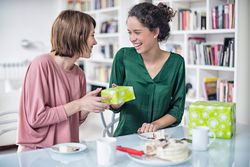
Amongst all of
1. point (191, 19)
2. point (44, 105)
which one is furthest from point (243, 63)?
point (44, 105)

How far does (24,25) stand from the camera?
19.1 ft

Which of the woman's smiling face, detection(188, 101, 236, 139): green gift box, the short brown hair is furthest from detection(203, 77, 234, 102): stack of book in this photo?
the short brown hair

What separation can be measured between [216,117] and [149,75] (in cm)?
49

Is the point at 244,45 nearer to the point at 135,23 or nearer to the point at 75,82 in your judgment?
the point at 135,23

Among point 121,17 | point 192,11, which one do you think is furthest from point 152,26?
point 121,17

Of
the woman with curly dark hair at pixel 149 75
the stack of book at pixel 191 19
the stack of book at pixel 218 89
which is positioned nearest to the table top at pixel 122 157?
the woman with curly dark hair at pixel 149 75

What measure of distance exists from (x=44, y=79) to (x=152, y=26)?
2.24ft

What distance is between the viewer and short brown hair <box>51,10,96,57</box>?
5.66 ft

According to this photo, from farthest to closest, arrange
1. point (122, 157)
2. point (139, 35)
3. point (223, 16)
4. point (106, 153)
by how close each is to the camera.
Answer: point (223, 16) < point (139, 35) < point (122, 157) < point (106, 153)

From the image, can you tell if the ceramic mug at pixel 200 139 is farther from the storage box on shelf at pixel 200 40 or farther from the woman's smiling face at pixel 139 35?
the storage box on shelf at pixel 200 40

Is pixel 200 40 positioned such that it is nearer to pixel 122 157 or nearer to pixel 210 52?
pixel 210 52

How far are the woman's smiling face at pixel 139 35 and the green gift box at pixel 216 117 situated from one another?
0.47 metres

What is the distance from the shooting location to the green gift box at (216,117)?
1.65m

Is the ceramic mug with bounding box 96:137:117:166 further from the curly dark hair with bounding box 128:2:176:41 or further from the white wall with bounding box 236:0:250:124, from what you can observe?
the white wall with bounding box 236:0:250:124
